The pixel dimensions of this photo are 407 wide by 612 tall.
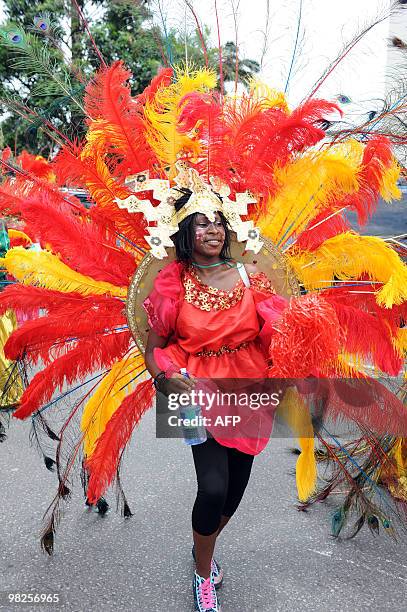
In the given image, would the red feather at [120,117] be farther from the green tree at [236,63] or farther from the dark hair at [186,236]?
the green tree at [236,63]

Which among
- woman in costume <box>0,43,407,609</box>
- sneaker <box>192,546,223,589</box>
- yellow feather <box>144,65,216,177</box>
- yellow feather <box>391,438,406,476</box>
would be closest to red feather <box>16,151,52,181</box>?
woman in costume <box>0,43,407,609</box>

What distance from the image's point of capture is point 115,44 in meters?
8.33

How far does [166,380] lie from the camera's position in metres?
2.10

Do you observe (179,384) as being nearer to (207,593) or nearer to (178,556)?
(207,593)

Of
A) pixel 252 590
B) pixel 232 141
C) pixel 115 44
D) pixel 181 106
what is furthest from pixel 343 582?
pixel 115 44

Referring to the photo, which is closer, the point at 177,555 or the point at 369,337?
the point at 369,337

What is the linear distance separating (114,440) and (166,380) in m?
0.50

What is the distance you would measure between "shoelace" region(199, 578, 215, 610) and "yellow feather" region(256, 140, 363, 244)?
1432 millimetres

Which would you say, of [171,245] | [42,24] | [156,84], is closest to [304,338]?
[171,245]

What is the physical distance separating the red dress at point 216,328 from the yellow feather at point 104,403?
490mm

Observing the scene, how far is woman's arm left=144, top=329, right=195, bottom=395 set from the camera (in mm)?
2068

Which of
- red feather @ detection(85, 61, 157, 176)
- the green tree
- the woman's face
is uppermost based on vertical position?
the green tree

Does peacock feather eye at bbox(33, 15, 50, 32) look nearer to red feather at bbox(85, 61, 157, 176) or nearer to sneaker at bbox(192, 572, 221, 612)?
red feather at bbox(85, 61, 157, 176)

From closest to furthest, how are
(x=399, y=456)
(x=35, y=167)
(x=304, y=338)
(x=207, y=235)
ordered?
(x=304, y=338)
(x=207, y=235)
(x=399, y=456)
(x=35, y=167)
